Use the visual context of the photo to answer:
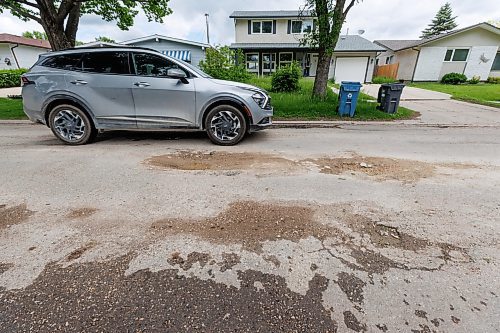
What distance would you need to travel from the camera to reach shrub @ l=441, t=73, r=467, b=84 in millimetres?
23925

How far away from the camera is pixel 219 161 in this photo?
4.71 metres

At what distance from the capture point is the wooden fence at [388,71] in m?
29.0

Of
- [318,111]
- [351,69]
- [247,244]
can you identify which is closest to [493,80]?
[351,69]

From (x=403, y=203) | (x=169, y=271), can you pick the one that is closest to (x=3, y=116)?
(x=169, y=271)

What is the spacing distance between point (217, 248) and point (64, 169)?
11.1 ft

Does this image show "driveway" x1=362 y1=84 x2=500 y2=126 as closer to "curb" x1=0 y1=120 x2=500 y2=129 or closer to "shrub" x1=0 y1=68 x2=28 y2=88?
"curb" x1=0 y1=120 x2=500 y2=129

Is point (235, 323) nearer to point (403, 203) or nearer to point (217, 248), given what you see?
point (217, 248)

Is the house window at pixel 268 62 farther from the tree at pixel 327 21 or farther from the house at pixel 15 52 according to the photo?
the house at pixel 15 52

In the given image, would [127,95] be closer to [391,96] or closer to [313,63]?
[391,96]

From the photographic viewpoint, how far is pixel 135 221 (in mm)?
2832

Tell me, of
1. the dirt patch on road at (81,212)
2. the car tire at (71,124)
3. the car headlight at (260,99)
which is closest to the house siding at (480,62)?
the car headlight at (260,99)

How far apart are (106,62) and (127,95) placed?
2.72ft

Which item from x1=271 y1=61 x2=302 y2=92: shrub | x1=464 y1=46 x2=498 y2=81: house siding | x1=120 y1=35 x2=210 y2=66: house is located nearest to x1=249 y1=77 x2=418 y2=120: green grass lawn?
x1=271 y1=61 x2=302 y2=92: shrub

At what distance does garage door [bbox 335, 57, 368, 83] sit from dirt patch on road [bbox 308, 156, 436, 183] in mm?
22001
